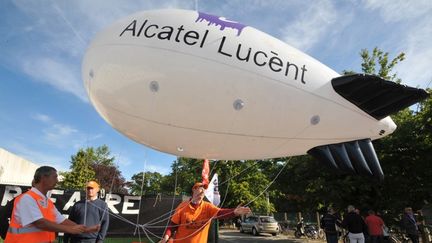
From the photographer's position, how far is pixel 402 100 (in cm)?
464

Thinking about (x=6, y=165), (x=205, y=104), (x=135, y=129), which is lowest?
(x=6, y=165)

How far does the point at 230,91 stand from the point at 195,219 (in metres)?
1.65

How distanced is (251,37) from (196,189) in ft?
7.03

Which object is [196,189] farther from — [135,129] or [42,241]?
[42,241]

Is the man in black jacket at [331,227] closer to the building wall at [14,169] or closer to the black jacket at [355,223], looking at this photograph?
the black jacket at [355,223]

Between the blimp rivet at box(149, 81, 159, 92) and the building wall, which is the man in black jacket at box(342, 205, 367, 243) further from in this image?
the building wall

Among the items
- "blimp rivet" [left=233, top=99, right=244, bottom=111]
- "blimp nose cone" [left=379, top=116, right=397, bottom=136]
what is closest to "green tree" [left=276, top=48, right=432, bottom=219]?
"blimp nose cone" [left=379, top=116, right=397, bottom=136]

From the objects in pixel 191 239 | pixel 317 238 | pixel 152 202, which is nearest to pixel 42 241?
pixel 191 239

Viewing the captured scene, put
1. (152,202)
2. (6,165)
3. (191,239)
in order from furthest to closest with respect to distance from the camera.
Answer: (6,165) < (152,202) < (191,239)

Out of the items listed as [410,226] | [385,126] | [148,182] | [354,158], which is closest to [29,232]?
[354,158]

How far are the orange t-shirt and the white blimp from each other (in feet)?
3.29

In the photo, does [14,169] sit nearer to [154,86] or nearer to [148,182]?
[154,86]

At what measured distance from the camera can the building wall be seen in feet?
66.7

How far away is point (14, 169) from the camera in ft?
72.3
